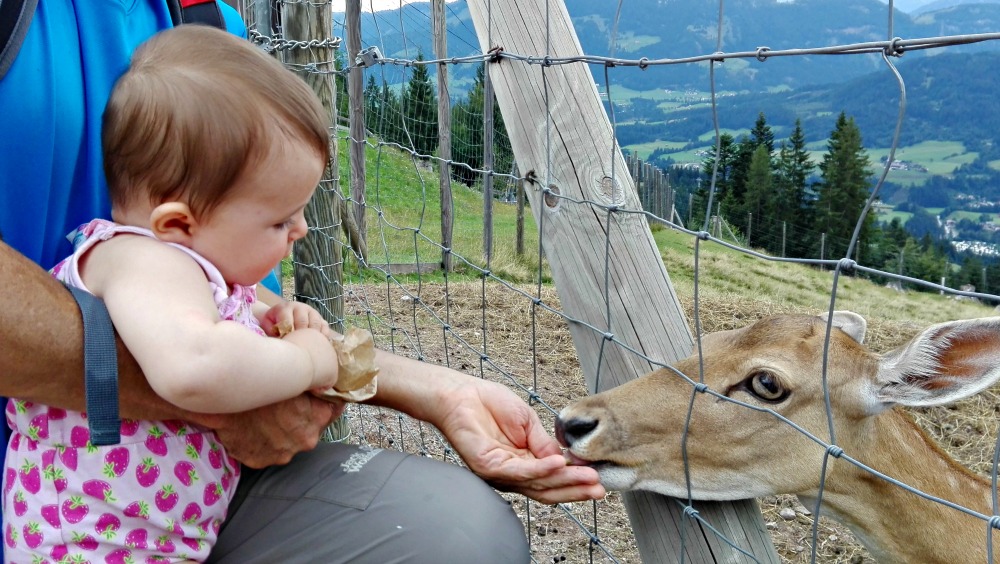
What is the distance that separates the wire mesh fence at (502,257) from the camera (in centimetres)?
171

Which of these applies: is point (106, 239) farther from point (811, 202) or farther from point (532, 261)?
point (811, 202)

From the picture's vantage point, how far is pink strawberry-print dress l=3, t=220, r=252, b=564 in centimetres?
162

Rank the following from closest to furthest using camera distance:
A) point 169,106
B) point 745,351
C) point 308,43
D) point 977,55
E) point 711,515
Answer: point 169,106, point 711,515, point 745,351, point 308,43, point 977,55

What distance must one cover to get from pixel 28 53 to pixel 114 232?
381 mm

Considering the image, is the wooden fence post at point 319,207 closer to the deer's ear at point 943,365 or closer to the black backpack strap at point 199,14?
the black backpack strap at point 199,14

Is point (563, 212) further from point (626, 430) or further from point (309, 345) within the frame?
point (309, 345)

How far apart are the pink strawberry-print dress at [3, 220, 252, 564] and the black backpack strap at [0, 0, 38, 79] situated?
0.33m

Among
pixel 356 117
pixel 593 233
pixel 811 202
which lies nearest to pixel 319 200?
pixel 593 233

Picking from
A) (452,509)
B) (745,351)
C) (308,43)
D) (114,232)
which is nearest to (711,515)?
(745,351)

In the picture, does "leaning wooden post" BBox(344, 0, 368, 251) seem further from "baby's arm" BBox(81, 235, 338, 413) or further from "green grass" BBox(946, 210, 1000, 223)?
"green grass" BBox(946, 210, 1000, 223)

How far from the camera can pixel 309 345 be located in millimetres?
1714

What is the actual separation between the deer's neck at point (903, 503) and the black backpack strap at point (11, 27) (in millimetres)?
2248

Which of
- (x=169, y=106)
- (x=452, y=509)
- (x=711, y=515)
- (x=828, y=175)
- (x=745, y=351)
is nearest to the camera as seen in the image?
(x=169, y=106)

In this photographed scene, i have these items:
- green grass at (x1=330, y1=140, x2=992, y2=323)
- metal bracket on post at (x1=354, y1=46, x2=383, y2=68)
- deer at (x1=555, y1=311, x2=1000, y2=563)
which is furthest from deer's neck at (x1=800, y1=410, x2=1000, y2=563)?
green grass at (x1=330, y1=140, x2=992, y2=323)
